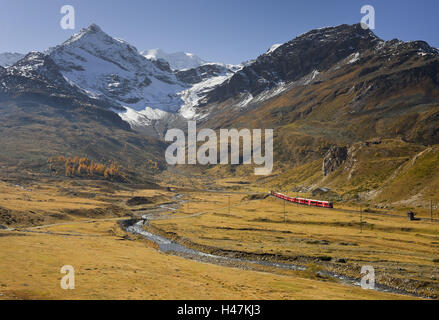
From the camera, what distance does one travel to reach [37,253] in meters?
55.1

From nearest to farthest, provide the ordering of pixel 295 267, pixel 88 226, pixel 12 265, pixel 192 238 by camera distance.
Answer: pixel 12 265
pixel 295 267
pixel 192 238
pixel 88 226

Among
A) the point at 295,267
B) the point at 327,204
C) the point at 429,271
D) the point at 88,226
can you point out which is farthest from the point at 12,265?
the point at 327,204

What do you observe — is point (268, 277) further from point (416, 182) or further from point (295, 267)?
point (416, 182)

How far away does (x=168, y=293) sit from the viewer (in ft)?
121

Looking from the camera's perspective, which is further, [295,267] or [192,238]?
[192,238]

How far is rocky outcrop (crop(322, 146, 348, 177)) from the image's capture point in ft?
597

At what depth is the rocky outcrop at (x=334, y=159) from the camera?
597ft

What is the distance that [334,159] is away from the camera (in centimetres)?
18488

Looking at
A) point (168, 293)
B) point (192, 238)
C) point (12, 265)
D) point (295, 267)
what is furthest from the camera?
point (192, 238)
